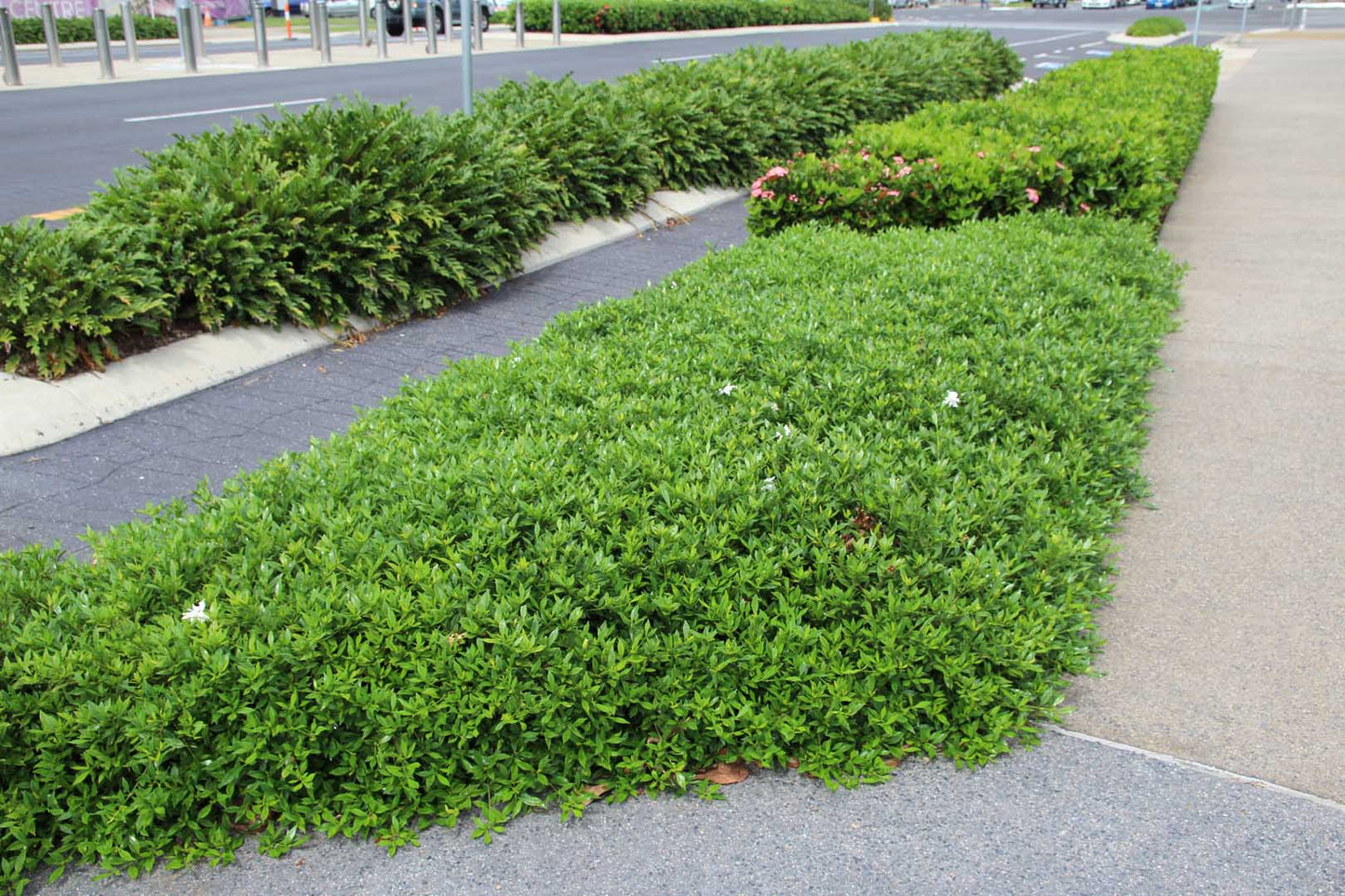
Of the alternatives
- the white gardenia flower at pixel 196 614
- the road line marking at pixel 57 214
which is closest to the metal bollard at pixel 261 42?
the road line marking at pixel 57 214

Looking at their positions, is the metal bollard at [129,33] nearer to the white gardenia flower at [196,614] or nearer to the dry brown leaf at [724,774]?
the white gardenia flower at [196,614]

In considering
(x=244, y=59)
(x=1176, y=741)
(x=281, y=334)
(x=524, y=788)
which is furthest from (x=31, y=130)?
(x=1176, y=741)

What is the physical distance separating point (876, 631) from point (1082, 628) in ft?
2.32

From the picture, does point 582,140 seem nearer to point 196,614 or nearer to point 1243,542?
point 1243,542

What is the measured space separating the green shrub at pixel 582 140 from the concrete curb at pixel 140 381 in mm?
2421

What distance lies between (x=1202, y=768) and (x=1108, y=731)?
9.6 inches

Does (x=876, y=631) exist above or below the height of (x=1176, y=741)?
above

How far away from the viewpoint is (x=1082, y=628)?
3410 mm

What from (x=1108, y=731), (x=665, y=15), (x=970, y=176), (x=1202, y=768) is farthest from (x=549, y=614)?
(x=665, y=15)

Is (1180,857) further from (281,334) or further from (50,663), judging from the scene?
(281,334)

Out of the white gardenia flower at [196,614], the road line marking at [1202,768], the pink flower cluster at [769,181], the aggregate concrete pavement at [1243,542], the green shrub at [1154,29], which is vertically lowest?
the road line marking at [1202,768]

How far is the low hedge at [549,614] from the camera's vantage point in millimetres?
2729

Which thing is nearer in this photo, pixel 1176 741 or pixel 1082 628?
pixel 1176 741

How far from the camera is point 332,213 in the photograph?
636cm
